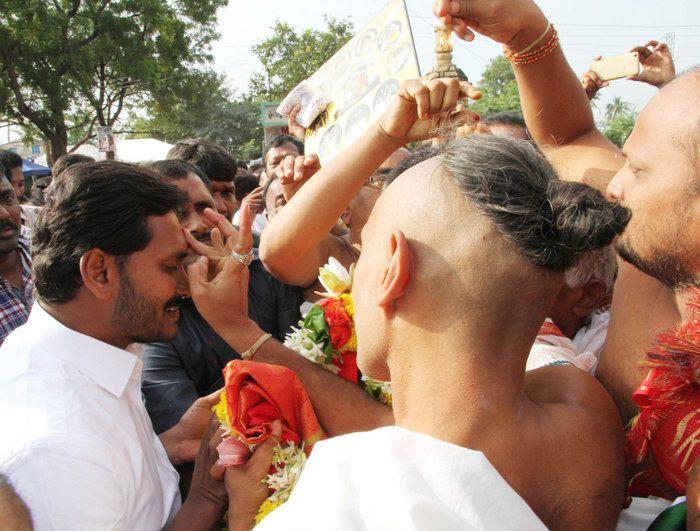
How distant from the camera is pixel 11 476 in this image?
157 cm

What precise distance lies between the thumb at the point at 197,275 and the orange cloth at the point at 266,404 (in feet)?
2.02

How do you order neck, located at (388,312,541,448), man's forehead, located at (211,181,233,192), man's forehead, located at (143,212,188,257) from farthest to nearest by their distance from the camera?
man's forehead, located at (211,181,233,192)
man's forehead, located at (143,212,188,257)
neck, located at (388,312,541,448)

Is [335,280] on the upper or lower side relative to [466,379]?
lower

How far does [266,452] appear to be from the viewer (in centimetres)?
169

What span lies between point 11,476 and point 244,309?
94cm

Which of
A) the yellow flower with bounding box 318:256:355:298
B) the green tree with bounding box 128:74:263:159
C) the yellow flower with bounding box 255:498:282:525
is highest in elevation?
the yellow flower with bounding box 318:256:355:298

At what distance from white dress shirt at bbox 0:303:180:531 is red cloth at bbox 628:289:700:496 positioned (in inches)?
58.9

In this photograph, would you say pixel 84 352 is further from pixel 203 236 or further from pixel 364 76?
pixel 364 76

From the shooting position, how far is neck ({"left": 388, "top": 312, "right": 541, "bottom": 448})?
124 cm

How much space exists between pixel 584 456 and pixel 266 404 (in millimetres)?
877

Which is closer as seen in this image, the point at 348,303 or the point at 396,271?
the point at 396,271

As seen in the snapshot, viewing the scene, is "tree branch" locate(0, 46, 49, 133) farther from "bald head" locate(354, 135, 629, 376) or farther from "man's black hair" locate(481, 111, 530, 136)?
"bald head" locate(354, 135, 629, 376)

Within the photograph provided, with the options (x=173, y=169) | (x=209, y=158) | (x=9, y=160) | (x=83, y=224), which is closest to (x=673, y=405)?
(x=83, y=224)

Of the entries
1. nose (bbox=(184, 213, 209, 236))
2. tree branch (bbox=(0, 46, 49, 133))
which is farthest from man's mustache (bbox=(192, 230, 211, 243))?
tree branch (bbox=(0, 46, 49, 133))
